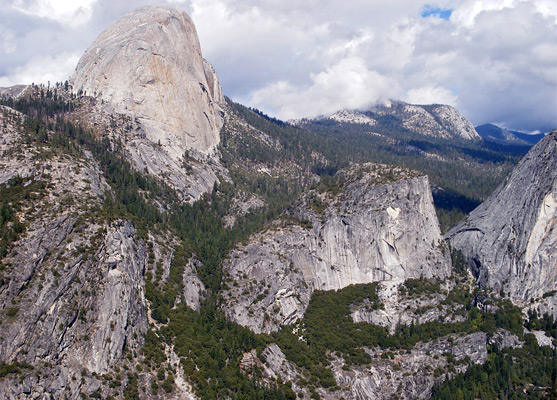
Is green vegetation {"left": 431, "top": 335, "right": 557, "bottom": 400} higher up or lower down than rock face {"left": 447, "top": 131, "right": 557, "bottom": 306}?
lower down

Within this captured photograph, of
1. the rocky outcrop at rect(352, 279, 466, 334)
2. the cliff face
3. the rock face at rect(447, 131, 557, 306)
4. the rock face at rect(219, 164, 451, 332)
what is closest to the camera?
the cliff face

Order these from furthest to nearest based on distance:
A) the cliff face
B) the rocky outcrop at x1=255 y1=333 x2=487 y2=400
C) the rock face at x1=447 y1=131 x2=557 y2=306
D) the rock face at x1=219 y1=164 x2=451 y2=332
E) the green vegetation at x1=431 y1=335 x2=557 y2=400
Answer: the rock face at x1=447 y1=131 x2=557 y2=306, the rock face at x1=219 y1=164 x2=451 y2=332, the rocky outcrop at x1=255 y1=333 x2=487 y2=400, the green vegetation at x1=431 y1=335 x2=557 y2=400, the cliff face

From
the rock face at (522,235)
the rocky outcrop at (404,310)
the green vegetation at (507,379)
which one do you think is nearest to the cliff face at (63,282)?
the rocky outcrop at (404,310)

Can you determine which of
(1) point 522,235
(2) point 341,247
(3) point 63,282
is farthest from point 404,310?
(3) point 63,282

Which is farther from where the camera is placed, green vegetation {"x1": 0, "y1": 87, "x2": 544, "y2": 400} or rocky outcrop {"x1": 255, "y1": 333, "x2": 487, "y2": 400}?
rocky outcrop {"x1": 255, "y1": 333, "x2": 487, "y2": 400}

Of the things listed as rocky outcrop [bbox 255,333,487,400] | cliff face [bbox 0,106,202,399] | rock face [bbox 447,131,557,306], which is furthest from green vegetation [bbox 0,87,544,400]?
rock face [bbox 447,131,557,306]

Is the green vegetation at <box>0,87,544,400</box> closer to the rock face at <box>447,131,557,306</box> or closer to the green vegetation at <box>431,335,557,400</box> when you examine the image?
the green vegetation at <box>431,335,557,400</box>

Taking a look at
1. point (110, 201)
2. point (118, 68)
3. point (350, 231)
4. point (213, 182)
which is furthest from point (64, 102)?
point (350, 231)
